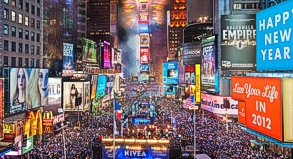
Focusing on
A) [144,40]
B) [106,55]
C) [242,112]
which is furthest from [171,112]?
[144,40]

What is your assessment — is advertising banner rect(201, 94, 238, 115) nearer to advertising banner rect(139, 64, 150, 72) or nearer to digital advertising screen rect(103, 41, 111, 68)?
digital advertising screen rect(103, 41, 111, 68)

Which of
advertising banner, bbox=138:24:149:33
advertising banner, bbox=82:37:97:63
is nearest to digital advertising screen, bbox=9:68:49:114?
advertising banner, bbox=82:37:97:63

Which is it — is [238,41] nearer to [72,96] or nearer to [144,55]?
[72,96]

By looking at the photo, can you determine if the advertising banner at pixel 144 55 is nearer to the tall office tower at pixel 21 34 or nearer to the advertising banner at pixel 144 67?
the advertising banner at pixel 144 67

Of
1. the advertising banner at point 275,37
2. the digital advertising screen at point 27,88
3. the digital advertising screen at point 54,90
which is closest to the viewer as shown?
the advertising banner at point 275,37

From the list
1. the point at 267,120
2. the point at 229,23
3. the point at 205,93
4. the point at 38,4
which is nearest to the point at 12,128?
the point at 38,4

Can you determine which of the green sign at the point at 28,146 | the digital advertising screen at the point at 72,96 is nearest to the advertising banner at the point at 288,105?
the green sign at the point at 28,146
